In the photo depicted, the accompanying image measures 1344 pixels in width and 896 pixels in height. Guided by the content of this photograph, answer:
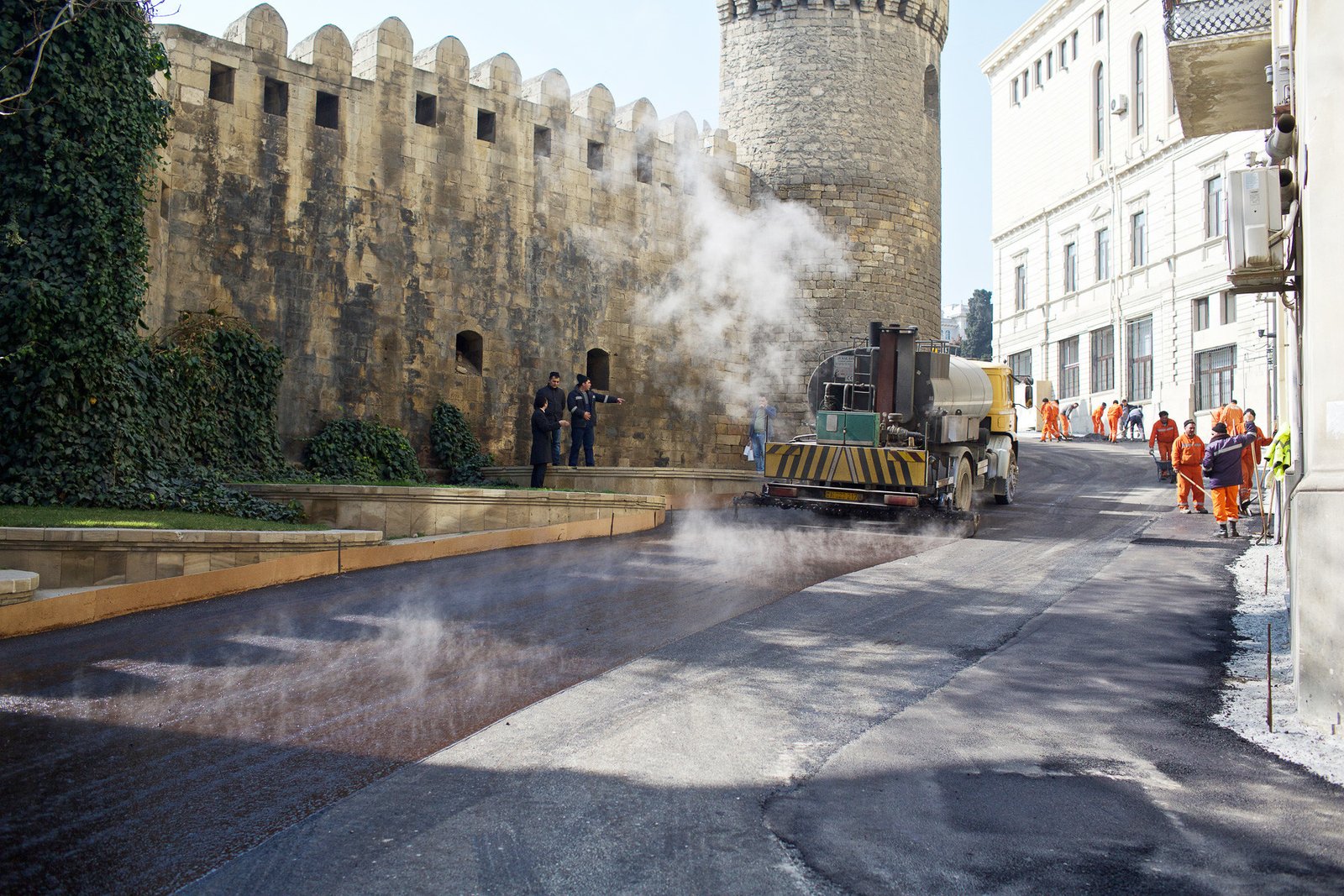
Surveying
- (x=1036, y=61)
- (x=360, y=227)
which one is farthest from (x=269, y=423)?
(x=1036, y=61)

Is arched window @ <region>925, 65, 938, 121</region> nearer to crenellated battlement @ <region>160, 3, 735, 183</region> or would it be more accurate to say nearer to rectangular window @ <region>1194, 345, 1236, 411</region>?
crenellated battlement @ <region>160, 3, 735, 183</region>

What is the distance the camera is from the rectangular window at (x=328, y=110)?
1752 cm

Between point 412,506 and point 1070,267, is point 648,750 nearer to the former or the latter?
point 412,506

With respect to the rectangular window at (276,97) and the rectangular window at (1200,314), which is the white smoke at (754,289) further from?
the rectangular window at (1200,314)

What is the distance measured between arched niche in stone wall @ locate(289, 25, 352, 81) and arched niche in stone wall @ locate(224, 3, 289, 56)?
42 centimetres

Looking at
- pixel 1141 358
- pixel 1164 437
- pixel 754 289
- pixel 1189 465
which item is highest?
pixel 754 289

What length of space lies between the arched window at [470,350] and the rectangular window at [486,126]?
11.3 feet

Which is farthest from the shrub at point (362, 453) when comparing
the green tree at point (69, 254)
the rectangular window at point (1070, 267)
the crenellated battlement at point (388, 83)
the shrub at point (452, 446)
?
the rectangular window at point (1070, 267)

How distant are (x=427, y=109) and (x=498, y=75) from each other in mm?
1655

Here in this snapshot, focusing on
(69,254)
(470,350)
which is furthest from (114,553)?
(470,350)

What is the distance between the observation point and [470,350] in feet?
64.3

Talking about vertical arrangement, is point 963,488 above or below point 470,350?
below

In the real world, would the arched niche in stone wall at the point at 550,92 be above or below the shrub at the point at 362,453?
above

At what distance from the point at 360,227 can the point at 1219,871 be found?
16326 mm
